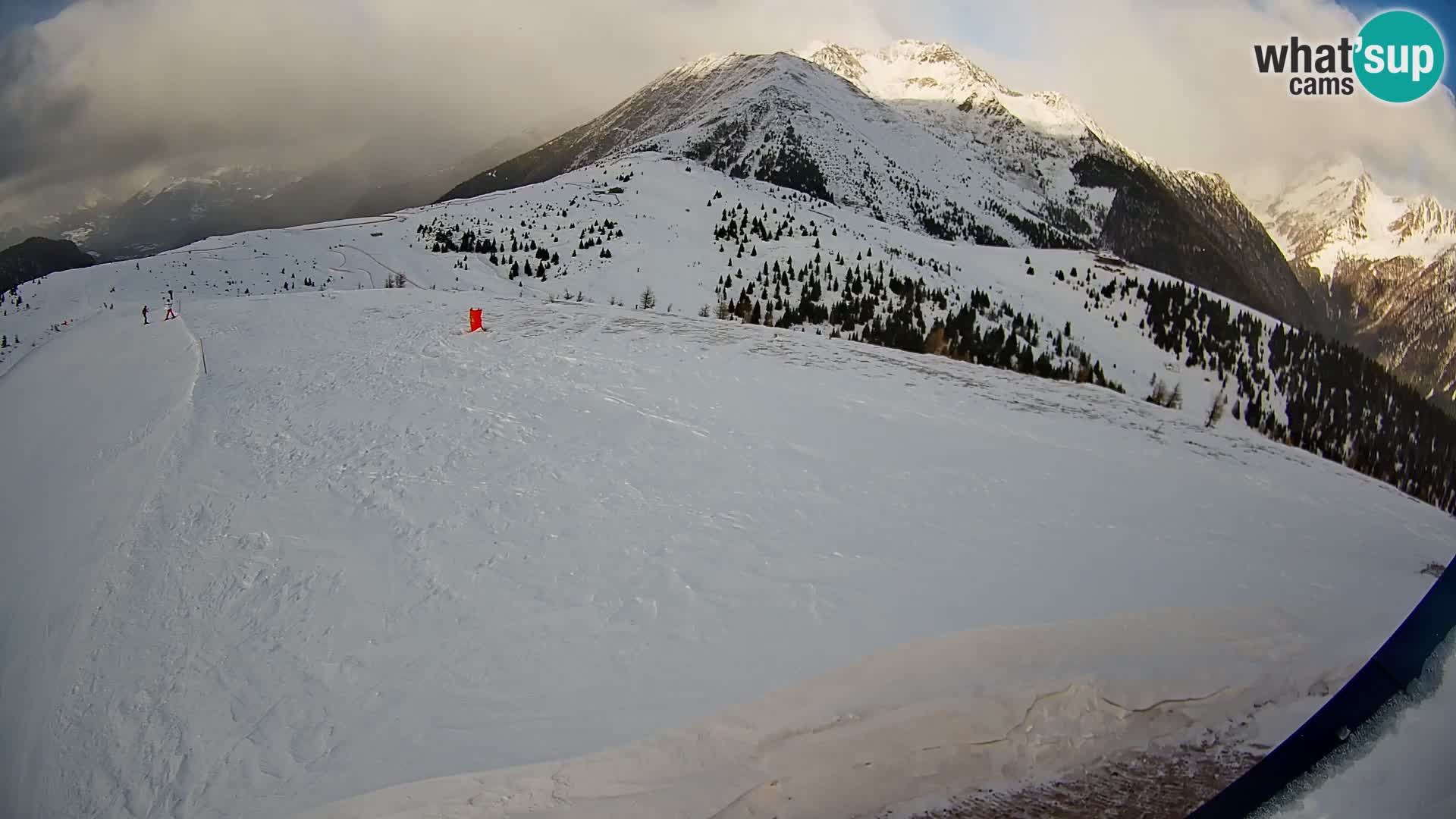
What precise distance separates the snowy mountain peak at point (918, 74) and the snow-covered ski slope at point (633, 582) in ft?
555

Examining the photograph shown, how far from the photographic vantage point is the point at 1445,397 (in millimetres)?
1741

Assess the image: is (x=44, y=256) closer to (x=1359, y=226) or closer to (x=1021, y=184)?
(x=1359, y=226)

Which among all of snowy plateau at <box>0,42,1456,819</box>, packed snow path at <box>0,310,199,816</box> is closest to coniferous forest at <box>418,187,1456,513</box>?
snowy plateau at <box>0,42,1456,819</box>

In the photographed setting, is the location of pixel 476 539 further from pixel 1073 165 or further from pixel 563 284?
pixel 1073 165

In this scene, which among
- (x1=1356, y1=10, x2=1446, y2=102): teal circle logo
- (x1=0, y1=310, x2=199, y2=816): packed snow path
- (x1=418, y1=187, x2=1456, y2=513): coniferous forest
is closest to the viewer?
(x1=1356, y1=10, x2=1446, y2=102): teal circle logo

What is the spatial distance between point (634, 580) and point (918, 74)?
20761 cm

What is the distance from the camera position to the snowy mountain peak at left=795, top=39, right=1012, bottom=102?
16438 cm

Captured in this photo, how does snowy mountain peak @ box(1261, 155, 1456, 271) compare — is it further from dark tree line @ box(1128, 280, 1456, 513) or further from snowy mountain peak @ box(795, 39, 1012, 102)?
snowy mountain peak @ box(795, 39, 1012, 102)

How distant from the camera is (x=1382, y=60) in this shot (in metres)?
1.47

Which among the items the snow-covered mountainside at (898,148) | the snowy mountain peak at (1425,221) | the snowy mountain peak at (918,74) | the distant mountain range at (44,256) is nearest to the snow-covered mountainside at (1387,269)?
the snowy mountain peak at (1425,221)

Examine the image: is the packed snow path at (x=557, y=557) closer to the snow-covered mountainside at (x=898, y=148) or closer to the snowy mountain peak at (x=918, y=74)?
the snow-covered mountainside at (x=898, y=148)

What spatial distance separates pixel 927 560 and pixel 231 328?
352 inches

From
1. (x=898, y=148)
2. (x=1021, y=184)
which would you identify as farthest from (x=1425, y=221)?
(x=1021, y=184)

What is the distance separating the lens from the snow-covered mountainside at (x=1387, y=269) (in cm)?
159
